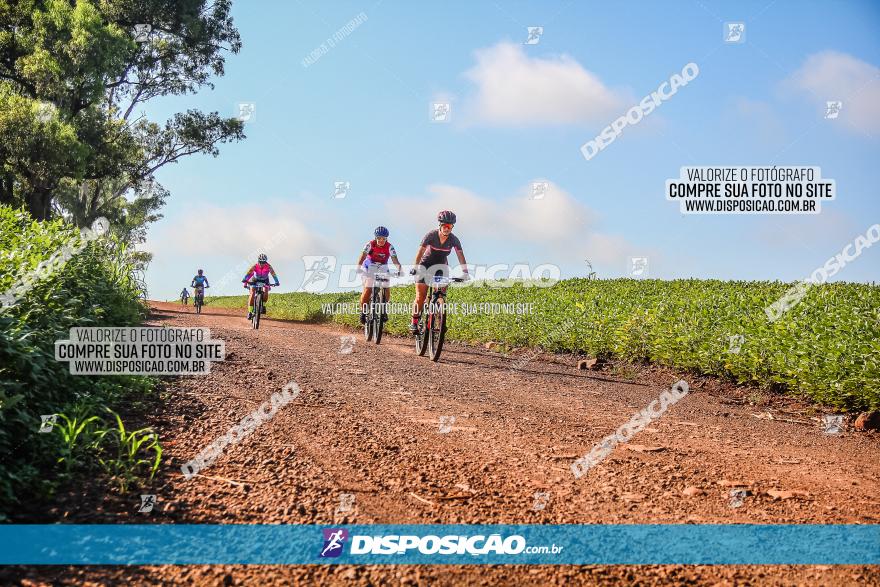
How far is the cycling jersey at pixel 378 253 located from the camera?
1459 centimetres

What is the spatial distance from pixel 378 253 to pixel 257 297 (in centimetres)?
718

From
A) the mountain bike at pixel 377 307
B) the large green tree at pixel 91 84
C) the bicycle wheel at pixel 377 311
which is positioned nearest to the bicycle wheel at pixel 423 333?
the mountain bike at pixel 377 307

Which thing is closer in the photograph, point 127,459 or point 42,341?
point 127,459

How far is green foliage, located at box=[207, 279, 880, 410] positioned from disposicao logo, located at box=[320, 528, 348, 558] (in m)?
7.76

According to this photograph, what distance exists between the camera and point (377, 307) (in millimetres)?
15891

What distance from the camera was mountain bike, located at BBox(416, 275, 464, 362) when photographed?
12891 mm

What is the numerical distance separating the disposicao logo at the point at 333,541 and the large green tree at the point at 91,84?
23.4 meters

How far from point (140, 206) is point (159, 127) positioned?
16.5 meters

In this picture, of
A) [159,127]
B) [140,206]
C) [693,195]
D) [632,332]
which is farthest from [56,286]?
[140,206]

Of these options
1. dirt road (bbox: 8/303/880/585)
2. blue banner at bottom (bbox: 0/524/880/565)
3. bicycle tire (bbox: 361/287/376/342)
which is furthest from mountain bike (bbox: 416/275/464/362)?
blue banner at bottom (bbox: 0/524/880/565)

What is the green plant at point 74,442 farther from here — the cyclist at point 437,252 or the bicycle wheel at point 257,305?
the bicycle wheel at point 257,305

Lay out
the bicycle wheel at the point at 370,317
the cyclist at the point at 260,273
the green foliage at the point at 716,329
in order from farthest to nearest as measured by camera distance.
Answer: the cyclist at the point at 260,273
the bicycle wheel at the point at 370,317
the green foliage at the point at 716,329

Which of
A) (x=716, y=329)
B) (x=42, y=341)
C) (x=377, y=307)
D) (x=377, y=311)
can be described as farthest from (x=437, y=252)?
(x=42, y=341)

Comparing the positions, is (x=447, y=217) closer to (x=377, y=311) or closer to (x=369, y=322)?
(x=377, y=311)
